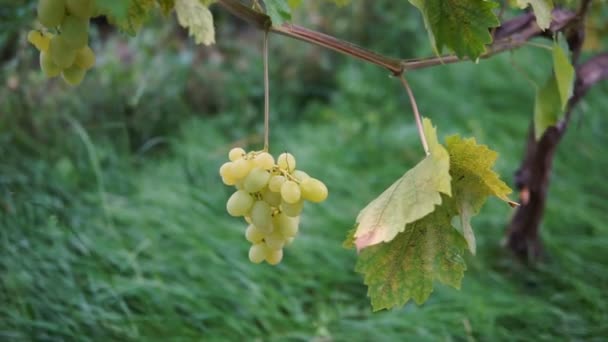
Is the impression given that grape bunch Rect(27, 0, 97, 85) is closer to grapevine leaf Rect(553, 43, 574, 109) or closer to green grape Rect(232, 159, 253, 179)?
green grape Rect(232, 159, 253, 179)

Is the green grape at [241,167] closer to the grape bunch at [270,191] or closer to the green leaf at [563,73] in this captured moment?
the grape bunch at [270,191]

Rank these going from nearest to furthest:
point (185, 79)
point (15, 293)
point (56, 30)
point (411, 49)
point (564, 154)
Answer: point (56, 30) → point (15, 293) → point (564, 154) → point (185, 79) → point (411, 49)

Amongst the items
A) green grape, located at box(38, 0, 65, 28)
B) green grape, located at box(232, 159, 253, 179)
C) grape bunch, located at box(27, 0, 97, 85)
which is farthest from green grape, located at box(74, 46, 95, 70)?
green grape, located at box(232, 159, 253, 179)

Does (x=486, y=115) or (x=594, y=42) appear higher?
(x=486, y=115)

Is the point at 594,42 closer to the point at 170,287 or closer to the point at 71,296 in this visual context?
the point at 170,287

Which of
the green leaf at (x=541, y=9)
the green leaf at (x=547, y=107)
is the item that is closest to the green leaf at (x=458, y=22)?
the green leaf at (x=541, y=9)

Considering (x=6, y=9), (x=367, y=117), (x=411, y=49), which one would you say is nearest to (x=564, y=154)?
(x=367, y=117)

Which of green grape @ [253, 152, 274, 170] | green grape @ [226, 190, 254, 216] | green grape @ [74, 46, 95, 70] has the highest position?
green grape @ [74, 46, 95, 70]
